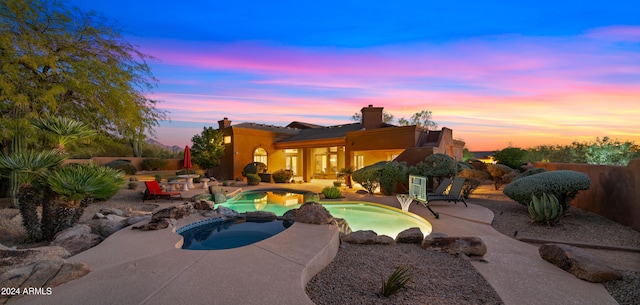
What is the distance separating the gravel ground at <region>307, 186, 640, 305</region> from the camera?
3330mm

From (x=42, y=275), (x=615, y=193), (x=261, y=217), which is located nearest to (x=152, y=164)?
(x=261, y=217)

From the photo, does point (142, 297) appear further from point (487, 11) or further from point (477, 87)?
point (477, 87)

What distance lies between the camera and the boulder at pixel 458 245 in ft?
15.5

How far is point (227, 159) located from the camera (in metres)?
21.0

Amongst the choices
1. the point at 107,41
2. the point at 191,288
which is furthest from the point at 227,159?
the point at 191,288

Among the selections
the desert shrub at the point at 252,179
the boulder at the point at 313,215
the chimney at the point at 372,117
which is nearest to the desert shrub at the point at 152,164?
the desert shrub at the point at 252,179

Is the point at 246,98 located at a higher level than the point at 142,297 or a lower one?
higher

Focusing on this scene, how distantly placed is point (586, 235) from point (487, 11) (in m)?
7.02

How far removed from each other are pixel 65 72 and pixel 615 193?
17.1 metres

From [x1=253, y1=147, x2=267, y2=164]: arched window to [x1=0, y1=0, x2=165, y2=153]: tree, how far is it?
10.7 metres

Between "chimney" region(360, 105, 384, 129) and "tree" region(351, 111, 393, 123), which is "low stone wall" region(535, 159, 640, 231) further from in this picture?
"tree" region(351, 111, 393, 123)

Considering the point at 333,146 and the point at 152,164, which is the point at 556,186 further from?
the point at 152,164

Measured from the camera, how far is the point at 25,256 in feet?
12.5

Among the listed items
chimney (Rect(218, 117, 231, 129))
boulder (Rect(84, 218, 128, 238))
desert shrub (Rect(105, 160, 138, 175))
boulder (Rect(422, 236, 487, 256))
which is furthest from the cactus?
desert shrub (Rect(105, 160, 138, 175))
